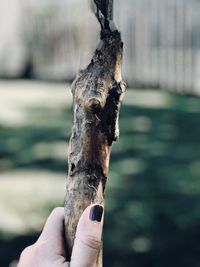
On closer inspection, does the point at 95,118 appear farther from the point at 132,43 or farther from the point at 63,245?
the point at 132,43

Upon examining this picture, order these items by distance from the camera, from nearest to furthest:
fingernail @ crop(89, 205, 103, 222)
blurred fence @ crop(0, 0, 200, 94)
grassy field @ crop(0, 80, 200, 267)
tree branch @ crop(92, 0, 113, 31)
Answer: tree branch @ crop(92, 0, 113, 31) < fingernail @ crop(89, 205, 103, 222) < grassy field @ crop(0, 80, 200, 267) < blurred fence @ crop(0, 0, 200, 94)

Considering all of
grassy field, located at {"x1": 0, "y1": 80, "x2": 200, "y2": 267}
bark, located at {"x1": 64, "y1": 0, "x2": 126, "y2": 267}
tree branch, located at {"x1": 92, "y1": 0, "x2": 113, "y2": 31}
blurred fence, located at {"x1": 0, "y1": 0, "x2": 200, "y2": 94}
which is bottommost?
grassy field, located at {"x1": 0, "y1": 80, "x2": 200, "y2": 267}

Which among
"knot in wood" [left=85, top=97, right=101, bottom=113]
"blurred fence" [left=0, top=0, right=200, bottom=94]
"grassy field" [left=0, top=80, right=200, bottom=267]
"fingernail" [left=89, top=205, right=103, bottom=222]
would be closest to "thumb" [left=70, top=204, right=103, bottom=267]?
"fingernail" [left=89, top=205, right=103, bottom=222]

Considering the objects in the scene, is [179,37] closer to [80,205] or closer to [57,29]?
[57,29]

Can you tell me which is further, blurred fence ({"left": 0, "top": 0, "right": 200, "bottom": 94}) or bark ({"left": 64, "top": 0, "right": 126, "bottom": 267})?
blurred fence ({"left": 0, "top": 0, "right": 200, "bottom": 94})

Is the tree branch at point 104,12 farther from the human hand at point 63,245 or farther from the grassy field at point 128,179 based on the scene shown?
the grassy field at point 128,179

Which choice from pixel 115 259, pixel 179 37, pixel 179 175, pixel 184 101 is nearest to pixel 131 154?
pixel 179 175

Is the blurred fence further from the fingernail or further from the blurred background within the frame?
the fingernail

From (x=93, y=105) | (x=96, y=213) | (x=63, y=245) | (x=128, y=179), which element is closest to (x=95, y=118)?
(x=93, y=105)
